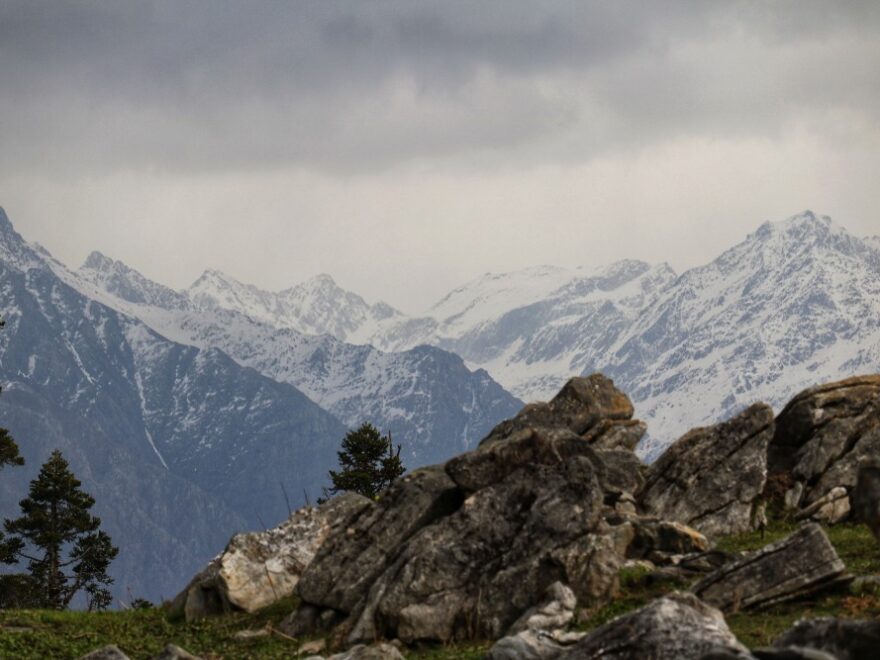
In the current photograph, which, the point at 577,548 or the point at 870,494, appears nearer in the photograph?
the point at 870,494

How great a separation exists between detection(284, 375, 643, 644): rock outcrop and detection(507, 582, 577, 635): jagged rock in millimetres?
893

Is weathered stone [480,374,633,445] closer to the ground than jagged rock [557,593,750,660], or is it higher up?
higher up

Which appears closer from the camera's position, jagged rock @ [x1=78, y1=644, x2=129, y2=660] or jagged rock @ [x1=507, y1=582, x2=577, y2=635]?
jagged rock @ [x1=78, y1=644, x2=129, y2=660]

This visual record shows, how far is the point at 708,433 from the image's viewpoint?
5412cm

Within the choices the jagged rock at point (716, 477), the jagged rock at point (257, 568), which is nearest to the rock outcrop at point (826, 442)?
the jagged rock at point (716, 477)

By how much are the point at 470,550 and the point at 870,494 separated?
53.0 feet

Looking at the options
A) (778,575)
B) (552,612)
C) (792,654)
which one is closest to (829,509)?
(778,575)

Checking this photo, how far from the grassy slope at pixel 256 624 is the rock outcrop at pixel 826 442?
2.73 meters

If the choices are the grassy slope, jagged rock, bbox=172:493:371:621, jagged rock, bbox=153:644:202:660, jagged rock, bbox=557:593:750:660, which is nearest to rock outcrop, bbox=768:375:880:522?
the grassy slope

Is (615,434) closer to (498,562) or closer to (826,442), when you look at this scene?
(826,442)

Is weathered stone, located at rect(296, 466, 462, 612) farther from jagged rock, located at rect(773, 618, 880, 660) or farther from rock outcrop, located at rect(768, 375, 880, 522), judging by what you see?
jagged rock, located at rect(773, 618, 880, 660)

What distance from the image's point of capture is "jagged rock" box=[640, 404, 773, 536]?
4962cm

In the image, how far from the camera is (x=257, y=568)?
49594mm

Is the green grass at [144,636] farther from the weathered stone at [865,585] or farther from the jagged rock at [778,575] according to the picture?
the weathered stone at [865,585]
